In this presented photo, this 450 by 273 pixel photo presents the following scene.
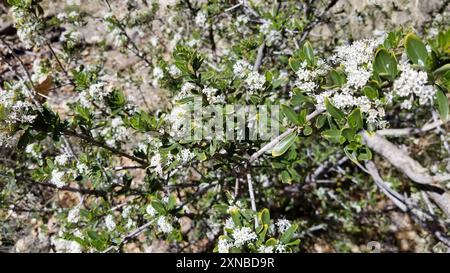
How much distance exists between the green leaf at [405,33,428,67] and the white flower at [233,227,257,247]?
1026 mm

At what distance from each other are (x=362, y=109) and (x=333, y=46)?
237 cm

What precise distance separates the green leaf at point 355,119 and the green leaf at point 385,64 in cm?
18

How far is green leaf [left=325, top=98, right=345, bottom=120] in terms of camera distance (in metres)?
1.57

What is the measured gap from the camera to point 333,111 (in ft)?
5.17

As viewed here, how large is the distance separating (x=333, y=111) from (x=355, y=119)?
9cm

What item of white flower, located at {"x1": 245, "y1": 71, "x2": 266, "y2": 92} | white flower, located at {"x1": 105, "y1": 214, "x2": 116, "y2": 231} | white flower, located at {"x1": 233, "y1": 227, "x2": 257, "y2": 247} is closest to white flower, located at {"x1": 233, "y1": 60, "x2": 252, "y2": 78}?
white flower, located at {"x1": 245, "y1": 71, "x2": 266, "y2": 92}

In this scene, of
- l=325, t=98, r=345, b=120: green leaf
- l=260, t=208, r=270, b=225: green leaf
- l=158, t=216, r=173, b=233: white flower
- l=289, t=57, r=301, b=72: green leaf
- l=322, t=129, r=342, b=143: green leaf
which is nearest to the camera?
l=325, t=98, r=345, b=120: green leaf

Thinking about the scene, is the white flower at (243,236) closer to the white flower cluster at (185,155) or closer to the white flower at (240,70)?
the white flower cluster at (185,155)

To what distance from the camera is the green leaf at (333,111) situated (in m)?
1.57

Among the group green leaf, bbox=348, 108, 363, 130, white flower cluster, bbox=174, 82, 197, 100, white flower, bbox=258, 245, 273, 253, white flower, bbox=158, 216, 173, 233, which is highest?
white flower cluster, bbox=174, 82, 197, 100

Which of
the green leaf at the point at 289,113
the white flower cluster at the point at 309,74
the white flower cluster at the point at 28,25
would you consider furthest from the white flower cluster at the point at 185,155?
the white flower cluster at the point at 28,25

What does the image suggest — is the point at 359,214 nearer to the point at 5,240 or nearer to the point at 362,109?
the point at 362,109

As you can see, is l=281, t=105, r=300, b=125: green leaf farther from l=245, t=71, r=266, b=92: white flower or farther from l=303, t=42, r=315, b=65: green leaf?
l=245, t=71, r=266, b=92: white flower
